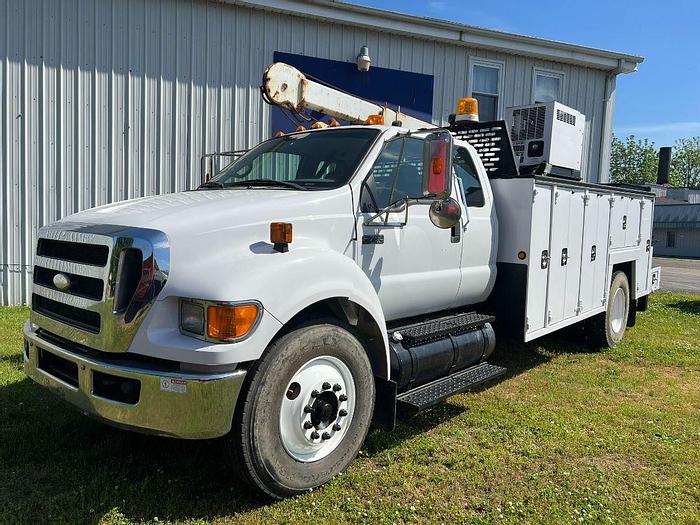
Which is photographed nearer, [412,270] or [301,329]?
[301,329]

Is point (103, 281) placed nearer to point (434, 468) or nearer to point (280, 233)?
point (280, 233)

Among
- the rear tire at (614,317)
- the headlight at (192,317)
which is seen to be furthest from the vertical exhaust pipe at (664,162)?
the headlight at (192,317)

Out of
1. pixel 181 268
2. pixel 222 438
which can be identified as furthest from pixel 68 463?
pixel 181 268

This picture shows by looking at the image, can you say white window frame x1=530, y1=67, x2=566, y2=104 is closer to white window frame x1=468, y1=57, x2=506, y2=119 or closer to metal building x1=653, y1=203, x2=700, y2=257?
white window frame x1=468, y1=57, x2=506, y2=119

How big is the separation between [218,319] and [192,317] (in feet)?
0.51

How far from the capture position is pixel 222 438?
3.12m

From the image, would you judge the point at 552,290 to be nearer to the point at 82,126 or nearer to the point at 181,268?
the point at 181,268

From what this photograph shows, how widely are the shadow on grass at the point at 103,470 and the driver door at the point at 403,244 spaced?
1.00m

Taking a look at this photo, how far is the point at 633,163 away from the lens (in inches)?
2660

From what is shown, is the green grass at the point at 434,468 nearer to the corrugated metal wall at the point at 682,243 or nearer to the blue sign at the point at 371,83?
the blue sign at the point at 371,83

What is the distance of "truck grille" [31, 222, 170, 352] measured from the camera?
2.90m

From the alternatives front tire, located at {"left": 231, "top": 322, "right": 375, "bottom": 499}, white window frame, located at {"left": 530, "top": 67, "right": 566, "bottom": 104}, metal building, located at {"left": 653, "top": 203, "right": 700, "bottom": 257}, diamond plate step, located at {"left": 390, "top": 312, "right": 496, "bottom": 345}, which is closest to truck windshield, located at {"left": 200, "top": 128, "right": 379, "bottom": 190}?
front tire, located at {"left": 231, "top": 322, "right": 375, "bottom": 499}

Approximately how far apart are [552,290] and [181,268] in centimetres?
385

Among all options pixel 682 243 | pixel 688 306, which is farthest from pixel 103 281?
pixel 682 243
